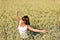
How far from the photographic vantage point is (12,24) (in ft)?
20.6

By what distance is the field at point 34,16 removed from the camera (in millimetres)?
5695

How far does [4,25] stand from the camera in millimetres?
6262

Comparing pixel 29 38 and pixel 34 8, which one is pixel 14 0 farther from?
pixel 29 38

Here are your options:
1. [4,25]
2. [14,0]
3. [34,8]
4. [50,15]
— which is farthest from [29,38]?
[14,0]

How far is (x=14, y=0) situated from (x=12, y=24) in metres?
2.71

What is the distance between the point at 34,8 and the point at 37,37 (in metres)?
2.44

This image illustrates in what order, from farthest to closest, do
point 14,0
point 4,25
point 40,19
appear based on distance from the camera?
point 14,0 < point 40,19 < point 4,25

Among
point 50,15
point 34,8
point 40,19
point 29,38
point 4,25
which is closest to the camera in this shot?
point 29,38

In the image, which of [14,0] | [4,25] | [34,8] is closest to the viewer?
[4,25]

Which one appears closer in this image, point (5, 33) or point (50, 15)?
point (5, 33)

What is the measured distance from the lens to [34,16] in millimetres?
7012

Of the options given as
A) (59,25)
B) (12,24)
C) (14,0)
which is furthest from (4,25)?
(14,0)

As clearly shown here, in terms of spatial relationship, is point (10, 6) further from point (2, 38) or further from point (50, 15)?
point (2, 38)

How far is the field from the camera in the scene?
18.7 feet
